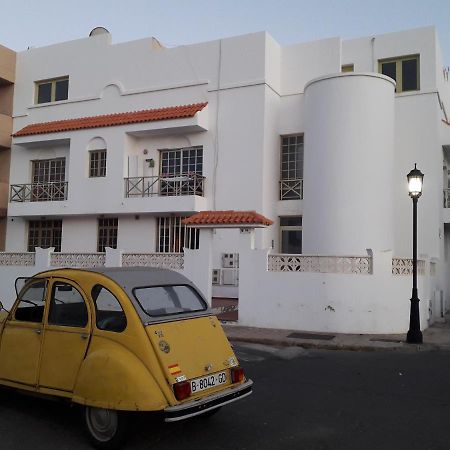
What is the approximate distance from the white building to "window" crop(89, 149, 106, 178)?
0.18 ft

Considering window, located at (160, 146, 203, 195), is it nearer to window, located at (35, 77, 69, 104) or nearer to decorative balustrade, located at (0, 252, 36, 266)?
decorative balustrade, located at (0, 252, 36, 266)

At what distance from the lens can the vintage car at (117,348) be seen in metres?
4.94

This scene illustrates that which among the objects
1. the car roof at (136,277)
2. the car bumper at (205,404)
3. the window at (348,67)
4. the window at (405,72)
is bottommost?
the car bumper at (205,404)

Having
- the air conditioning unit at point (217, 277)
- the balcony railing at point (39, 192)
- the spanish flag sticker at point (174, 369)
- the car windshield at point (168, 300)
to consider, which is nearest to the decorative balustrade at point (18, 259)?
the balcony railing at point (39, 192)

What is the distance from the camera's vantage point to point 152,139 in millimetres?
19438

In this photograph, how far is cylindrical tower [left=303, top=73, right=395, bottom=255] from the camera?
1578 centimetres

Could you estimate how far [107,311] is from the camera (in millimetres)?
5422

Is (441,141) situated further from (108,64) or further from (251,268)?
(108,64)

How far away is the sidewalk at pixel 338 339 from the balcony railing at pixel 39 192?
416 inches

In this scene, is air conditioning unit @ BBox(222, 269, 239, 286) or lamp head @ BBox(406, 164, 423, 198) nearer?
lamp head @ BBox(406, 164, 423, 198)

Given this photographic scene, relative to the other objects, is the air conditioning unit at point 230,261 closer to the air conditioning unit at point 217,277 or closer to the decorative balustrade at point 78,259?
the air conditioning unit at point 217,277

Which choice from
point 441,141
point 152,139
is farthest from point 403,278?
point 152,139

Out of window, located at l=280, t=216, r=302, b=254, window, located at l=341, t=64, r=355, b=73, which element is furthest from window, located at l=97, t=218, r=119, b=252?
window, located at l=341, t=64, r=355, b=73

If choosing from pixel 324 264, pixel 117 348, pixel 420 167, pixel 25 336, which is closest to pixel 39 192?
pixel 324 264
